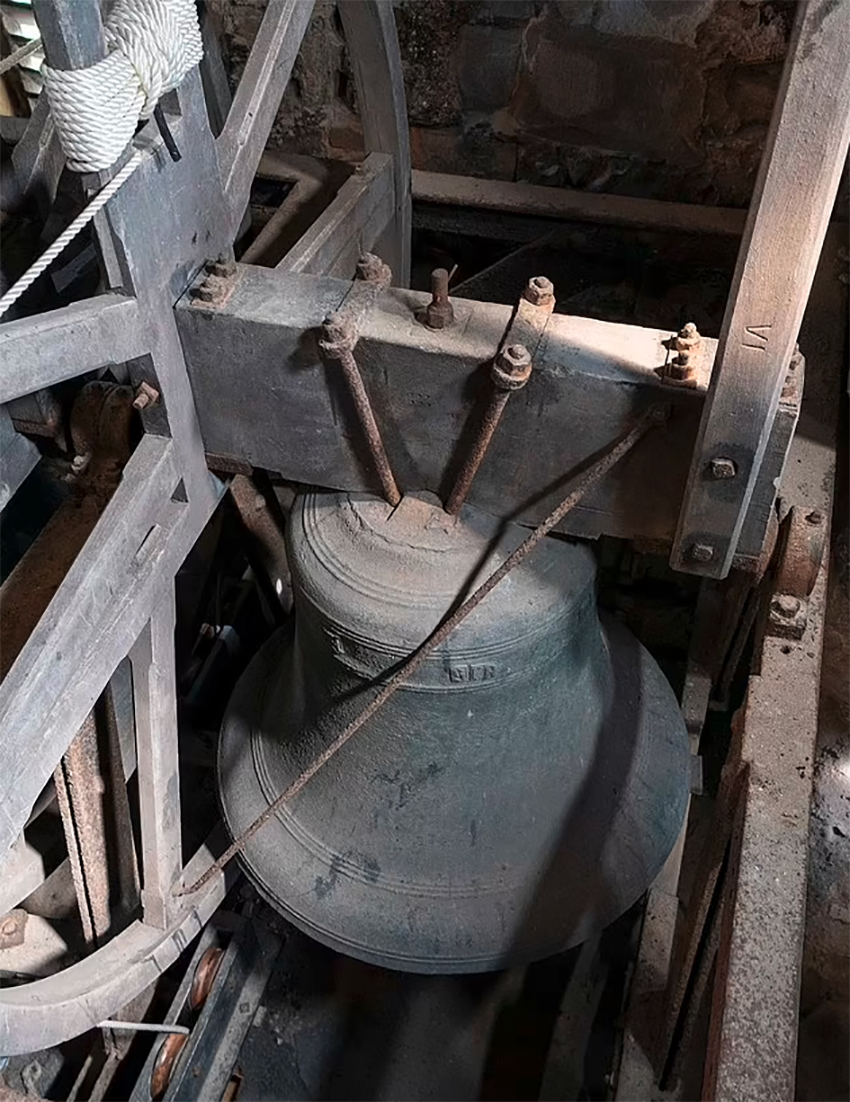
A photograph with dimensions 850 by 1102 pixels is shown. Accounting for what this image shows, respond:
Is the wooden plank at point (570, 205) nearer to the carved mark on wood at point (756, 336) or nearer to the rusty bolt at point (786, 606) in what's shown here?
the rusty bolt at point (786, 606)

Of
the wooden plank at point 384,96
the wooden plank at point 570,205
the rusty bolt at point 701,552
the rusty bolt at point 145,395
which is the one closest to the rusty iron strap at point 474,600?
the rusty bolt at point 701,552

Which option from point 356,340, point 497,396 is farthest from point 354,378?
point 497,396

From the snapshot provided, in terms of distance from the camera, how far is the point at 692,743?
202cm

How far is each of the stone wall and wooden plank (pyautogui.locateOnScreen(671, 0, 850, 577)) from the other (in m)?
1.45

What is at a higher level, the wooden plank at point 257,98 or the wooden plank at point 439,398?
the wooden plank at point 257,98

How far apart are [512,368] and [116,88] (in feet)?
1.52

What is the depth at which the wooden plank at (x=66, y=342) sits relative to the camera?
967mm

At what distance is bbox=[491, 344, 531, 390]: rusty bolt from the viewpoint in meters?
1.07

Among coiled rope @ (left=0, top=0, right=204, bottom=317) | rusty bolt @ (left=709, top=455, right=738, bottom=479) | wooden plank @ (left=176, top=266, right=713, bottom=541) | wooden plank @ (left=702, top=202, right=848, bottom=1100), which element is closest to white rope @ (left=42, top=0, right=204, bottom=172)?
coiled rope @ (left=0, top=0, right=204, bottom=317)

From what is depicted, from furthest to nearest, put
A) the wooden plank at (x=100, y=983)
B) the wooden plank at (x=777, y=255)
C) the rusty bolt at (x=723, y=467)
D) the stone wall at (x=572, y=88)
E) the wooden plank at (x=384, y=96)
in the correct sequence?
the stone wall at (x=572, y=88)
the wooden plank at (x=384, y=96)
the wooden plank at (x=100, y=983)
the rusty bolt at (x=723, y=467)
the wooden plank at (x=777, y=255)

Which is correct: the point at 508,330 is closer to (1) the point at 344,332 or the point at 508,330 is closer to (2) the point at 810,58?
(1) the point at 344,332

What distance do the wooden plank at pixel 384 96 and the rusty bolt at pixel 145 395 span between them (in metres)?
0.85

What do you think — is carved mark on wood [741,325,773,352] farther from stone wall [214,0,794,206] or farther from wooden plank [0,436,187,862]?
stone wall [214,0,794,206]

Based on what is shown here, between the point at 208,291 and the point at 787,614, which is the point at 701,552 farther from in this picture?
the point at 208,291
